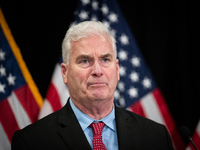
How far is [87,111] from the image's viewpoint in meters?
1.65

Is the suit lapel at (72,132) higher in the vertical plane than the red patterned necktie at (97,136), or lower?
higher

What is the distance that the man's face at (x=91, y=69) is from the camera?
154 centimetres

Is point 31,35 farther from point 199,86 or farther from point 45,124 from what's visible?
point 199,86

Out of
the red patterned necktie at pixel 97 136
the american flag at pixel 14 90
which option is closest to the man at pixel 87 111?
the red patterned necktie at pixel 97 136

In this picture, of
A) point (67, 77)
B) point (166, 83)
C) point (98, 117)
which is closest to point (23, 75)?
point (67, 77)

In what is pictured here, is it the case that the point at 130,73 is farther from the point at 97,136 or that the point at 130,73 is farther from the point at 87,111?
the point at 97,136

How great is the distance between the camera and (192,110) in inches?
98.8

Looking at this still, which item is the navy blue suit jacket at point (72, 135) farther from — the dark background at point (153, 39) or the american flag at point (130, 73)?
the dark background at point (153, 39)

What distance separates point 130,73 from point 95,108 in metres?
1.02

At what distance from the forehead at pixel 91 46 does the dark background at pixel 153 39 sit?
35.6 inches

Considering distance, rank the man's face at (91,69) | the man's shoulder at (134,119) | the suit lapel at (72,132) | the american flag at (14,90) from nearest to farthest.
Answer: the suit lapel at (72,132), the man's face at (91,69), the man's shoulder at (134,119), the american flag at (14,90)

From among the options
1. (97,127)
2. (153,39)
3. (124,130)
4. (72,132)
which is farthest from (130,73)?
(72,132)

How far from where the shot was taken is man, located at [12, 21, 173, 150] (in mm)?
1516

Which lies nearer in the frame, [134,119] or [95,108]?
[95,108]
